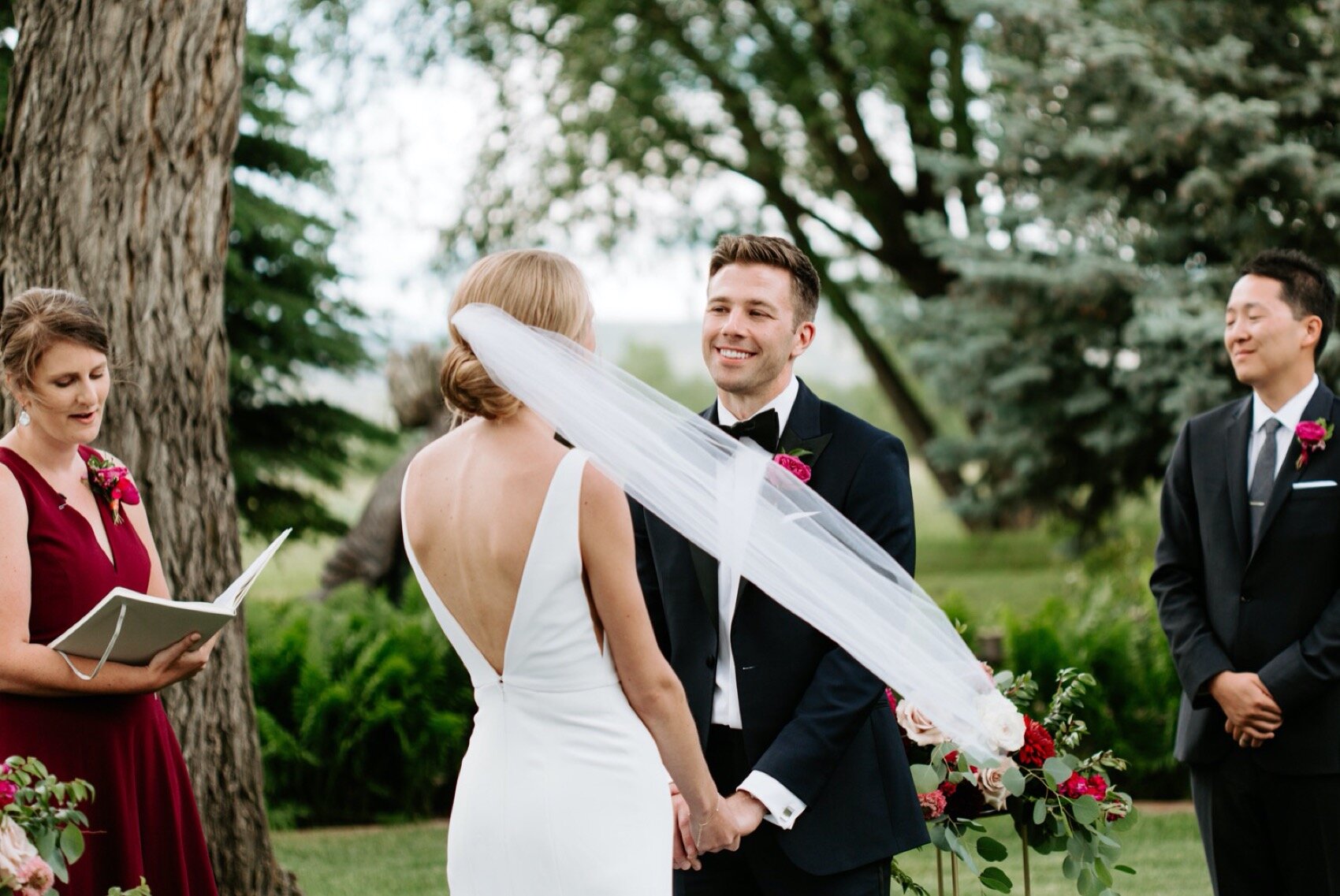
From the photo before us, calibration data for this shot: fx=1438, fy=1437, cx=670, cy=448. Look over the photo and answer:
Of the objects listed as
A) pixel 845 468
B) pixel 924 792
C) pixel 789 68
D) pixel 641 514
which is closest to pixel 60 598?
pixel 641 514

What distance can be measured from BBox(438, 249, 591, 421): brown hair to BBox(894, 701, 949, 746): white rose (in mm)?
1542

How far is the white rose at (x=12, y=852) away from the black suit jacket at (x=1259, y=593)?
3.21 metres

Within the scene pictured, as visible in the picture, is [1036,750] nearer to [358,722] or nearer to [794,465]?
[794,465]

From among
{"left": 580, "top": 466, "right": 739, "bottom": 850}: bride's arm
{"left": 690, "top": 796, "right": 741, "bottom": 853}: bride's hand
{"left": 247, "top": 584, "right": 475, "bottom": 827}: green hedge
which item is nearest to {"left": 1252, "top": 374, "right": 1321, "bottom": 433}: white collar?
{"left": 690, "top": 796, "right": 741, "bottom": 853}: bride's hand

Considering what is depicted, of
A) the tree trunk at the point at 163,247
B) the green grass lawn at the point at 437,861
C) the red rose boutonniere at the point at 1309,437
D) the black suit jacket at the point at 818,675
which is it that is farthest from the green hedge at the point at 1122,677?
the black suit jacket at the point at 818,675

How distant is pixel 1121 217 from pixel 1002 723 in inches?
357

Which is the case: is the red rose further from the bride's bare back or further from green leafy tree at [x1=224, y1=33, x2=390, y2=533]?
green leafy tree at [x1=224, y1=33, x2=390, y2=533]

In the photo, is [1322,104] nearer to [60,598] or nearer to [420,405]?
[420,405]

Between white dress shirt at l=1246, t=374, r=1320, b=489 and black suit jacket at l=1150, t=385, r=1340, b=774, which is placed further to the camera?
white dress shirt at l=1246, t=374, r=1320, b=489

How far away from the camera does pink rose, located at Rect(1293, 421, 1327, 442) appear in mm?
4344

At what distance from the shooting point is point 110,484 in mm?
3775

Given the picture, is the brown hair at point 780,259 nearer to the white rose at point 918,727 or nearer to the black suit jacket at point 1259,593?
the white rose at point 918,727

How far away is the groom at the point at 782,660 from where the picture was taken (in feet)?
10.6

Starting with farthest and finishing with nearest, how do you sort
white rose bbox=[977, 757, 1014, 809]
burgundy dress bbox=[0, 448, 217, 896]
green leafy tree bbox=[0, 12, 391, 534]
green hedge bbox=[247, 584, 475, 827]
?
1. green leafy tree bbox=[0, 12, 391, 534]
2. green hedge bbox=[247, 584, 475, 827]
3. white rose bbox=[977, 757, 1014, 809]
4. burgundy dress bbox=[0, 448, 217, 896]
